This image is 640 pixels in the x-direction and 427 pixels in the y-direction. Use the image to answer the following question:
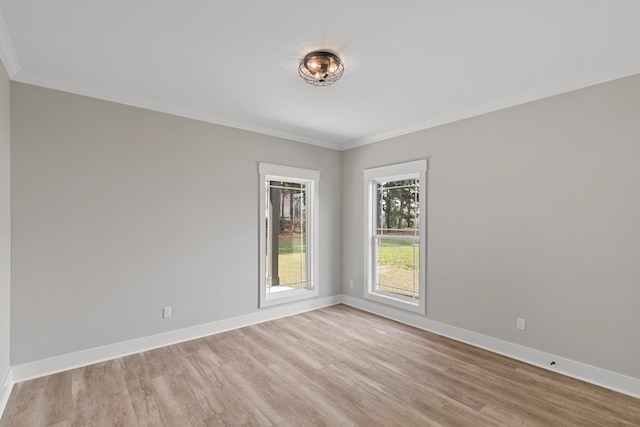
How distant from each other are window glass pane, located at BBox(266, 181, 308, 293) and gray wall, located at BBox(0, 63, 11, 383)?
8.49 feet

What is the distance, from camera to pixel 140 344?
10.6 ft

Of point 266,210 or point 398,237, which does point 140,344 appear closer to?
point 266,210

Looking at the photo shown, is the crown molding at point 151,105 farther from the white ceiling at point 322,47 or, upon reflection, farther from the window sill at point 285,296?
the window sill at point 285,296

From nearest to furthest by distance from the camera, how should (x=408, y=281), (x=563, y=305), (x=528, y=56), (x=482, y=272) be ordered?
(x=528, y=56)
(x=563, y=305)
(x=482, y=272)
(x=408, y=281)

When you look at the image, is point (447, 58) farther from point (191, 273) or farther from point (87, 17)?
point (191, 273)

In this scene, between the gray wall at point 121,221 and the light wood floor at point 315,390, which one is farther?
the gray wall at point 121,221

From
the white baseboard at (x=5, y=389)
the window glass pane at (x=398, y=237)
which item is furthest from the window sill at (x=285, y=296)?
the white baseboard at (x=5, y=389)

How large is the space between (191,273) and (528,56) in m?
3.84

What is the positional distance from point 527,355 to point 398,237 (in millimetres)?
1958

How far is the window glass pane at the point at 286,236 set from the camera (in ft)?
14.8

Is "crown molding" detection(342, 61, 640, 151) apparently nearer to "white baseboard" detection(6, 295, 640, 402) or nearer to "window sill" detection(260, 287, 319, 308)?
"white baseboard" detection(6, 295, 640, 402)

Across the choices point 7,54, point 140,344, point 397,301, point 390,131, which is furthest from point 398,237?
point 7,54

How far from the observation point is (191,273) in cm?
359

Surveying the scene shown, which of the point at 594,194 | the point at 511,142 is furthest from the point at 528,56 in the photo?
the point at 594,194
